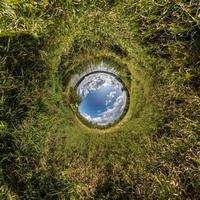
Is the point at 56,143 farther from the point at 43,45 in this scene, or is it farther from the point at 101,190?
the point at 43,45

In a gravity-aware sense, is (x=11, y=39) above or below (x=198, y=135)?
above

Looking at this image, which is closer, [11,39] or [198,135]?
[198,135]

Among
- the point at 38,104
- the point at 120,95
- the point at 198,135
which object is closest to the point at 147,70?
the point at 120,95
